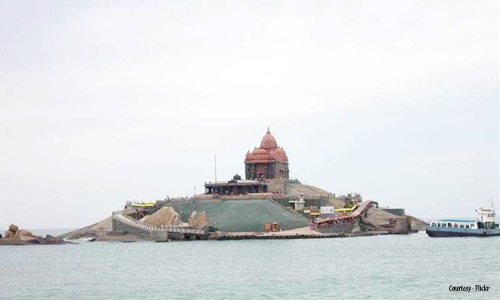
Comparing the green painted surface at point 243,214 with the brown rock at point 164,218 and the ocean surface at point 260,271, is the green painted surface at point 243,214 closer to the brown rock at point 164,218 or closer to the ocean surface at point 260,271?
the brown rock at point 164,218

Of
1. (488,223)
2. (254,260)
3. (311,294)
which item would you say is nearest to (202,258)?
(254,260)

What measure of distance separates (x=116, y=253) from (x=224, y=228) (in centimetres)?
3615

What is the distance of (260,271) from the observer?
96.9 metres

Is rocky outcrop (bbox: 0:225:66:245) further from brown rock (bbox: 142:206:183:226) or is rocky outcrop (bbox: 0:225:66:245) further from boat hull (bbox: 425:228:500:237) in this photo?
boat hull (bbox: 425:228:500:237)

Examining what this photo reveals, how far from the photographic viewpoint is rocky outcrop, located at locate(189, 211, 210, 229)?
559ft

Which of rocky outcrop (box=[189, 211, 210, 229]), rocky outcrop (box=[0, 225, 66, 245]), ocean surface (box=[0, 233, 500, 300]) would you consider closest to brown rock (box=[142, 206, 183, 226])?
rocky outcrop (box=[189, 211, 210, 229])

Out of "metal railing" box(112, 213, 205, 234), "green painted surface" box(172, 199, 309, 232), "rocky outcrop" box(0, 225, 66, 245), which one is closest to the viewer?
"metal railing" box(112, 213, 205, 234)

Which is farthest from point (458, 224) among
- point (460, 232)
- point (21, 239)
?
point (21, 239)

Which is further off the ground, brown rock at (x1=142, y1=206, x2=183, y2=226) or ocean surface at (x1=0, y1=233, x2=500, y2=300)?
brown rock at (x1=142, y1=206, x2=183, y2=226)

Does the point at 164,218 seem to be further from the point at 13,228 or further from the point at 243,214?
the point at 13,228

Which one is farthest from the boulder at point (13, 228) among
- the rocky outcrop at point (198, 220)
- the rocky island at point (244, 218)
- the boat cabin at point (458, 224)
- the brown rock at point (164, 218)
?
the boat cabin at point (458, 224)

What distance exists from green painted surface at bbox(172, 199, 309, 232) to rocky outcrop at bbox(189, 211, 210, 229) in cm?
95

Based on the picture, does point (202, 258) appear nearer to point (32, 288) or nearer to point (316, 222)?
point (32, 288)

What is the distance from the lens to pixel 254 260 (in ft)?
367
